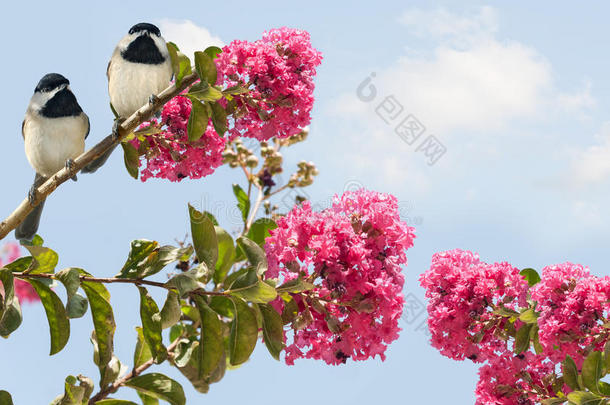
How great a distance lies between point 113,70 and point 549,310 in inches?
87.8

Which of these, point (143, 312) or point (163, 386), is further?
point (163, 386)

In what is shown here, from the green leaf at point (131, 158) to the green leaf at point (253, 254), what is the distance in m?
1.03

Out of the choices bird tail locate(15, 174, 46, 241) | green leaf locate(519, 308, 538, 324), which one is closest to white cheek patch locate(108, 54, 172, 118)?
bird tail locate(15, 174, 46, 241)

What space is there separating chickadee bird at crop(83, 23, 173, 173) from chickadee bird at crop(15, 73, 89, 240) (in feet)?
1.24

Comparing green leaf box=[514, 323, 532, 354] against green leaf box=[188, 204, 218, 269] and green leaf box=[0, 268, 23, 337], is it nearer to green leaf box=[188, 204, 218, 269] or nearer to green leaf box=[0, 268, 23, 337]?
green leaf box=[188, 204, 218, 269]

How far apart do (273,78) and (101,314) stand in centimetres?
124

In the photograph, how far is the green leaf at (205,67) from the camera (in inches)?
81.3

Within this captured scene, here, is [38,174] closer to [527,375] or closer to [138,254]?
[138,254]

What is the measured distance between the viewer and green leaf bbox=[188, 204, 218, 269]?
1864mm

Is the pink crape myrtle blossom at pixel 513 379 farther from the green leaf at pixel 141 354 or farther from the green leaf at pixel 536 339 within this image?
the green leaf at pixel 141 354

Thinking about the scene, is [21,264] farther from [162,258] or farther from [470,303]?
[470,303]

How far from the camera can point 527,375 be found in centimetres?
258

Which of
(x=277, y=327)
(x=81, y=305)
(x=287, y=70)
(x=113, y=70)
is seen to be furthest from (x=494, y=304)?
(x=113, y=70)

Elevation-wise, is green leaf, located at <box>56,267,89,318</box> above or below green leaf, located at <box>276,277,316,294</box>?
below
